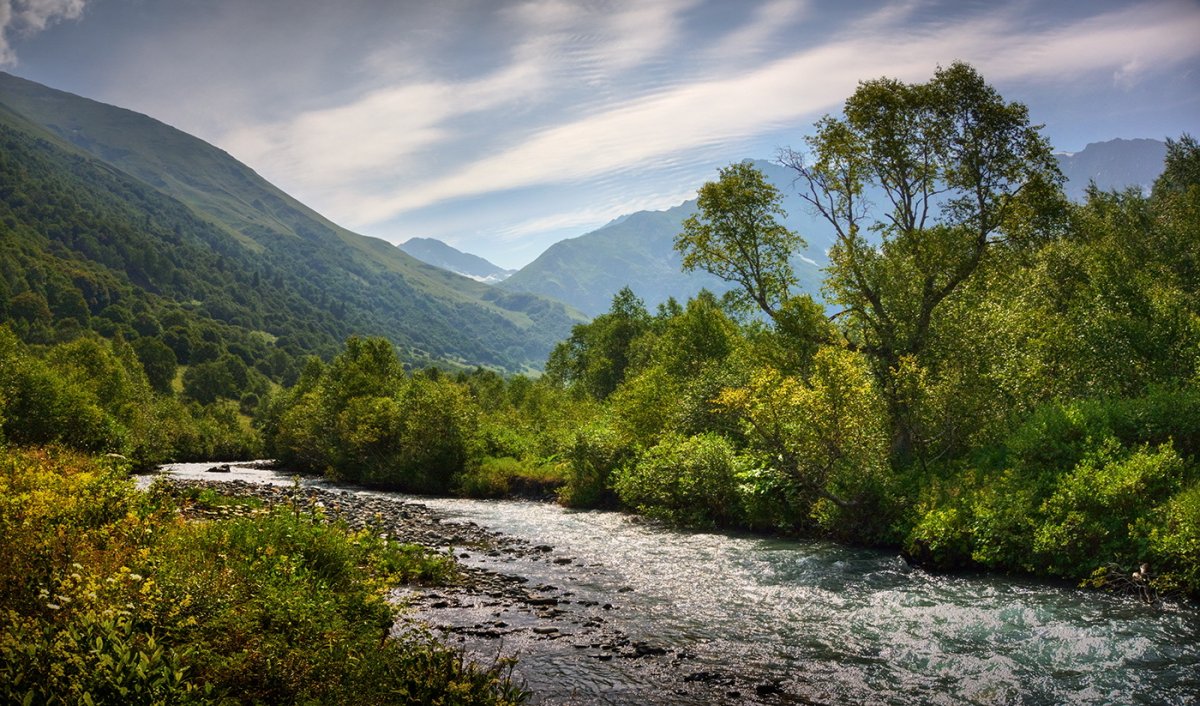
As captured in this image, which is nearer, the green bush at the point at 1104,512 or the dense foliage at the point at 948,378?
the green bush at the point at 1104,512

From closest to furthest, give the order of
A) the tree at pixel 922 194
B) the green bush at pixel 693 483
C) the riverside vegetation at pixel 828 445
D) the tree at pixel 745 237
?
1. the riverside vegetation at pixel 828 445
2. the tree at pixel 922 194
3. the green bush at pixel 693 483
4. the tree at pixel 745 237

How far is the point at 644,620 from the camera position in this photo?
19062mm

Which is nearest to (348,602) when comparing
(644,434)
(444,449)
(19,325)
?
(644,434)

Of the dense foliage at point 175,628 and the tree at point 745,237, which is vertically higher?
the tree at point 745,237

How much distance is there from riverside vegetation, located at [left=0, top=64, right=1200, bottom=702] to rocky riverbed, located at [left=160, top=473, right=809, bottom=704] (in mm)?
1653

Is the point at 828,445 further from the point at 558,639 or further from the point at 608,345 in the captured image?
the point at 608,345

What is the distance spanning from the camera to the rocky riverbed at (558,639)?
543 inches

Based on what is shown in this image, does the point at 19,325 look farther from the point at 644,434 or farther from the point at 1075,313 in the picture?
the point at 1075,313

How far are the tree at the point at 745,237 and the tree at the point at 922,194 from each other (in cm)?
612

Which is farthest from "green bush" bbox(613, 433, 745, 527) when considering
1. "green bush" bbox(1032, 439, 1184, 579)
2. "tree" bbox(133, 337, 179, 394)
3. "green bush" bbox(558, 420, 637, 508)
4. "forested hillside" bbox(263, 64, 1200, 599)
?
"tree" bbox(133, 337, 179, 394)

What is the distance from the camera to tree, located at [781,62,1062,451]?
32.2m

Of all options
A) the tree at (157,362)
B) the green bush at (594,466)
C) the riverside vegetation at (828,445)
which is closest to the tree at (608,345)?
the riverside vegetation at (828,445)

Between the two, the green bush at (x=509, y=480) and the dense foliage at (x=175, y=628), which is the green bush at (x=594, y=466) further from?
the dense foliage at (x=175, y=628)

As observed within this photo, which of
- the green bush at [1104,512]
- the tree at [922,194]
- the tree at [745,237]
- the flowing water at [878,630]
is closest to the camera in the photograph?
the flowing water at [878,630]
